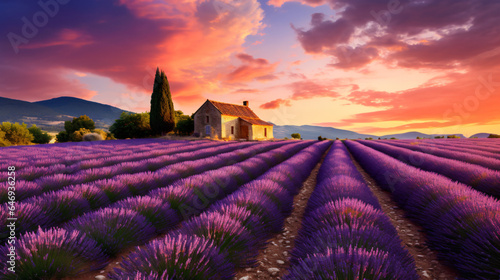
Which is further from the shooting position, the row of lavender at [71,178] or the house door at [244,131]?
the house door at [244,131]

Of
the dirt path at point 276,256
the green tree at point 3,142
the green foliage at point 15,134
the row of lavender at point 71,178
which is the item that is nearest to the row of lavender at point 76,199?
the row of lavender at point 71,178

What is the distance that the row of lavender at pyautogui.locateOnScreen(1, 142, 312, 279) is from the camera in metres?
1.78

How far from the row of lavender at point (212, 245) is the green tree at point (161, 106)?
108 feet

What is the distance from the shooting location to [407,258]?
1845 millimetres

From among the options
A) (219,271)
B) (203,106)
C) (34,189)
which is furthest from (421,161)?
(203,106)

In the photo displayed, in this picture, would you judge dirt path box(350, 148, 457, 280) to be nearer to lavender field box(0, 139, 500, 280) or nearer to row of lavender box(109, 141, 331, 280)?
lavender field box(0, 139, 500, 280)

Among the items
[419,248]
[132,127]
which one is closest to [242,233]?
[419,248]

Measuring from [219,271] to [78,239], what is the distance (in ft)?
4.59

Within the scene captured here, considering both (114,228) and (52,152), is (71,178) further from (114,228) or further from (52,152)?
(52,152)

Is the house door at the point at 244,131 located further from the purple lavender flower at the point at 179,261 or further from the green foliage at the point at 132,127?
the purple lavender flower at the point at 179,261

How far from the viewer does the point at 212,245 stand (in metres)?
1.76

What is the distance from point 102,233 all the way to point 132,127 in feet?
131

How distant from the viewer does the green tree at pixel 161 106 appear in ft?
109

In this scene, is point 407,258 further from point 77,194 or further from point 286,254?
point 77,194
